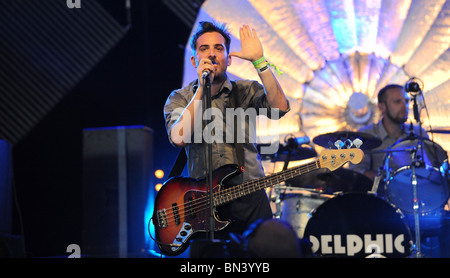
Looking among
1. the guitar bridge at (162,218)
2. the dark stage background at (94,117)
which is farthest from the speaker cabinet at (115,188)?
the guitar bridge at (162,218)

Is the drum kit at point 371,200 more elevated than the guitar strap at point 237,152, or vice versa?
the guitar strap at point 237,152

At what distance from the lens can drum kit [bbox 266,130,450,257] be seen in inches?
161

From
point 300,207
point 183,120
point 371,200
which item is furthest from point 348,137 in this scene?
point 183,120

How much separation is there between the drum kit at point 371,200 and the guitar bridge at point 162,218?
1288 mm

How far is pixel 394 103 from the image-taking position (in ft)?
17.9

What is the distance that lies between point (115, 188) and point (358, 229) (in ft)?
7.54

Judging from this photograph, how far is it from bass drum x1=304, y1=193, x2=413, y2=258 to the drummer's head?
5.20 ft

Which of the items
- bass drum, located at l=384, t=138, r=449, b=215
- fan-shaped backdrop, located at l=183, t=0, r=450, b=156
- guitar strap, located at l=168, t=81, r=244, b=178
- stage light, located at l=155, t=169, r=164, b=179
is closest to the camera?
guitar strap, located at l=168, t=81, r=244, b=178

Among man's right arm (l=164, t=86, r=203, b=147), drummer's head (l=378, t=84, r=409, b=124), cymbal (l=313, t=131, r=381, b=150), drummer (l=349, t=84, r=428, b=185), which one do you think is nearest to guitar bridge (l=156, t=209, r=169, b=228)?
man's right arm (l=164, t=86, r=203, b=147)

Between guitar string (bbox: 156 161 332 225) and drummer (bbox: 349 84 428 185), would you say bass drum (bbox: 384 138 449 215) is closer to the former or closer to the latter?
drummer (bbox: 349 84 428 185)

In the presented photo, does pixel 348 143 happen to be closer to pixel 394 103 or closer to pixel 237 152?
pixel 237 152

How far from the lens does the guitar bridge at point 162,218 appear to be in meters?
3.19

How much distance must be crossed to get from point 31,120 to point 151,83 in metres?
1.36

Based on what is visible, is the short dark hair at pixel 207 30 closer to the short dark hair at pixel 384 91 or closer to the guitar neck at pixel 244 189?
the guitar neck at pixel 244 189
